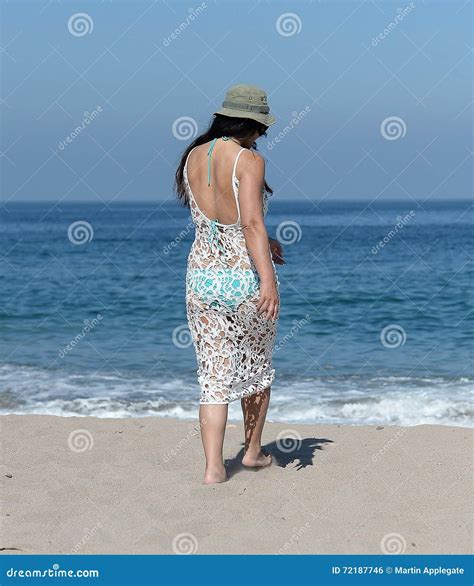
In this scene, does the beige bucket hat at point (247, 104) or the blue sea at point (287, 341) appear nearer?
the beige bucket hat at point (247, 104)

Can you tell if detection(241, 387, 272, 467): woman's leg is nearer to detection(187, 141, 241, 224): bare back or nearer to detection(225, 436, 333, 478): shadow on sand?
detection(225, 436, 333, 478): shadow on sand

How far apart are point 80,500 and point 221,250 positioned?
131 centimetres

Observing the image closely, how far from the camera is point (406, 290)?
16922 mm

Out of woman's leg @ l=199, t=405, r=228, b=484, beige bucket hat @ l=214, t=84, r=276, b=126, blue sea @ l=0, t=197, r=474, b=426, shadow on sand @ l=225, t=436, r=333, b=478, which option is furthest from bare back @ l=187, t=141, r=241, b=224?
blue sea @ l=0, t=197, r=474, b=426

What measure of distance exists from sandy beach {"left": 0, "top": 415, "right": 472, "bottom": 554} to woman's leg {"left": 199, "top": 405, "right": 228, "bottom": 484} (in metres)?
0.10

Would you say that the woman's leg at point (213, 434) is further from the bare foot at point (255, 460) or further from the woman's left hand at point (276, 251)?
the woman's left hand at point (276, 251)

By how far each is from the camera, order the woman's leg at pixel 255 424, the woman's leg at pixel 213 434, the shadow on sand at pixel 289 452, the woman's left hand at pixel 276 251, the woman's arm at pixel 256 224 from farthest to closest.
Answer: the shadow on sand at pixel 289 452
the woman's leg at pixel 255 424
the woman's left hand at pixel 276 251
the woman's leg at pixel 213 434
the woman's arm at pixel 256 224

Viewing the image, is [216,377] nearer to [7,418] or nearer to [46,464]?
[46,464]

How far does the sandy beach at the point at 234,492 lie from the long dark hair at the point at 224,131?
4.63 feet

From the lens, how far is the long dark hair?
4.33 meters

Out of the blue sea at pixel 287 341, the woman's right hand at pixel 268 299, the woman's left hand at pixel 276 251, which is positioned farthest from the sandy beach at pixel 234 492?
the blue sea at pixel 287 341

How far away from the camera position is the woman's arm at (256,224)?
13.6 ft

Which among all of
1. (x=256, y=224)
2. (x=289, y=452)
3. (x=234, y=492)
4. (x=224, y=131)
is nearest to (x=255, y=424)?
(x=234, y=492)

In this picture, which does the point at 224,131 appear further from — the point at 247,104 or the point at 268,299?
the point at 268,299
